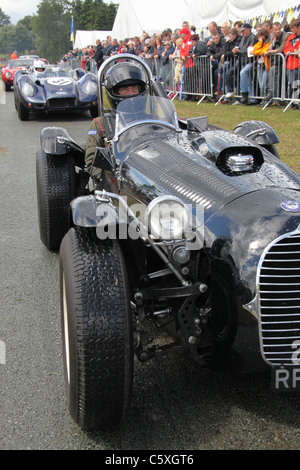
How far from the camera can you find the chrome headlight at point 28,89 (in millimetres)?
12062

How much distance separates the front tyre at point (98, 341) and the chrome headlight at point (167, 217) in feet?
0.95

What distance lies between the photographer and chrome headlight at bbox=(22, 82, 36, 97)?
12062 mm

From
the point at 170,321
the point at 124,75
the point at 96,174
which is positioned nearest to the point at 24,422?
the point at 170,321

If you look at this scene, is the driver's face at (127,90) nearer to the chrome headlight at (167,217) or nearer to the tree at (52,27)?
the chrome headlight at (167,217)

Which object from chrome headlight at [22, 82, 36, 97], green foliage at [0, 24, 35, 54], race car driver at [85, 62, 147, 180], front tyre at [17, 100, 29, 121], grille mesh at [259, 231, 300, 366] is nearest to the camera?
grille mesh at [259, 231, 300, 366]

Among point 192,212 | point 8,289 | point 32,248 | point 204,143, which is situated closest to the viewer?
point 192,212

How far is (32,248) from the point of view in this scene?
504 cm

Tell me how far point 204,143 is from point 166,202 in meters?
0.90

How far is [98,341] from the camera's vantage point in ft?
7.44

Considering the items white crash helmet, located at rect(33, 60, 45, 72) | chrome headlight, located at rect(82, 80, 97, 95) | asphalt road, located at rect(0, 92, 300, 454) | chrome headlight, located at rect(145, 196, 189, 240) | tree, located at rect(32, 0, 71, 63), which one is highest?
tree, located at rect(32, 0, 71, 63)

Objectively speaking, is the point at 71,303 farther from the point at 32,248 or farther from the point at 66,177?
the point at 32,248

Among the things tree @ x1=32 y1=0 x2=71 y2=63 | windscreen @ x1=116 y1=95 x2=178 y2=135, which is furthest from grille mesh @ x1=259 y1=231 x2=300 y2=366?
tree @ x1=32 y1=0 x2=71 y2=63

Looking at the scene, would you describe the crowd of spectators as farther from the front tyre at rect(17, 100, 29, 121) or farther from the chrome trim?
the chrome trim

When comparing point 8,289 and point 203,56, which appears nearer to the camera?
point 8,289
